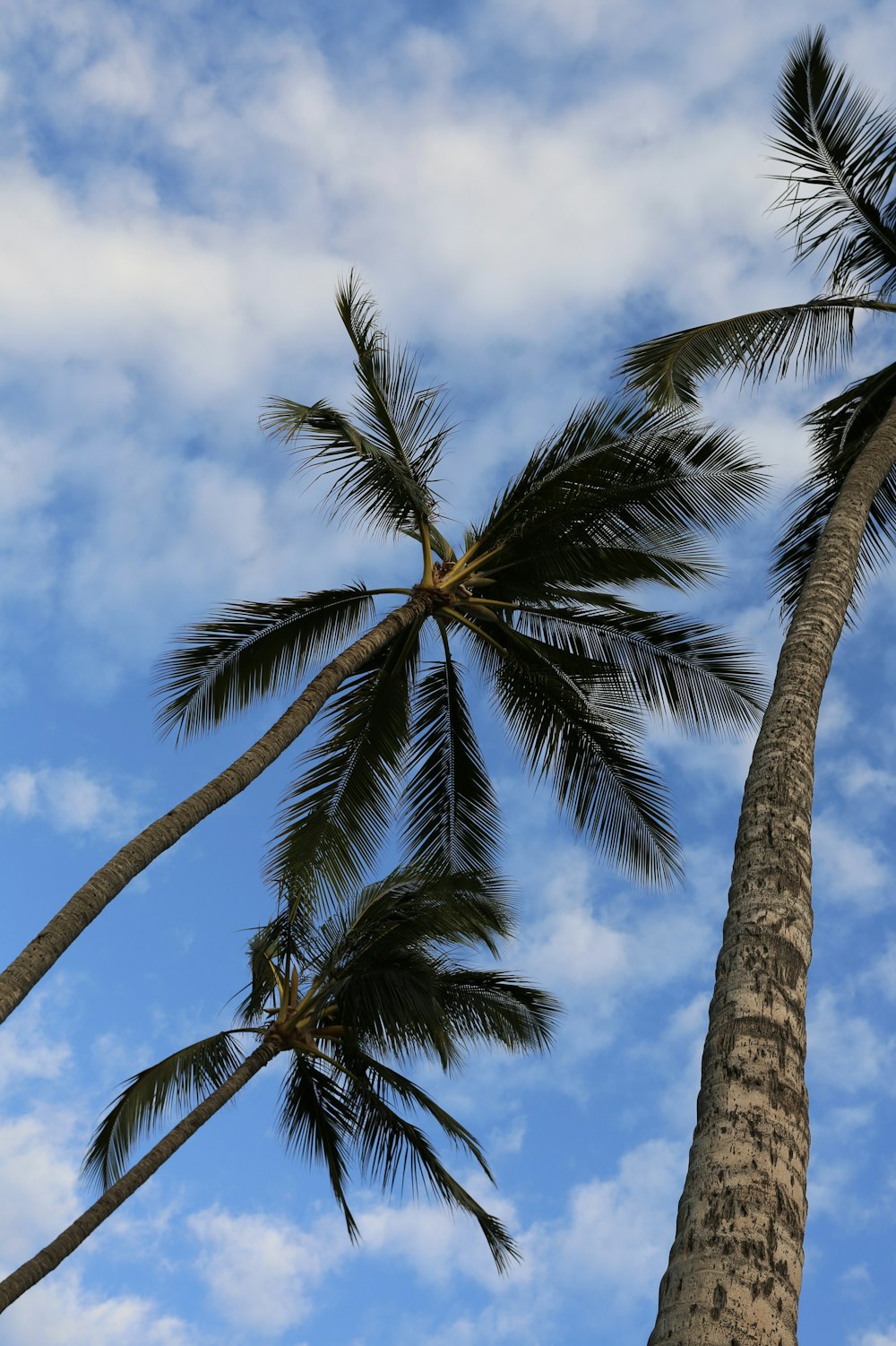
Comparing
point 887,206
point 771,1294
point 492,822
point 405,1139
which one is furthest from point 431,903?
point 771,1294

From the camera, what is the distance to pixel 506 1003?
12930mm

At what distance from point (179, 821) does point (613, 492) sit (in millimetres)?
4741

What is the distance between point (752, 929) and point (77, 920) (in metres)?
4.43

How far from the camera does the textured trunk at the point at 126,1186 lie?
9320mm

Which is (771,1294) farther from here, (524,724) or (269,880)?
(524,724)

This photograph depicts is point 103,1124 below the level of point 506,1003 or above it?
below

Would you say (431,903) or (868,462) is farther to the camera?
(431,903)

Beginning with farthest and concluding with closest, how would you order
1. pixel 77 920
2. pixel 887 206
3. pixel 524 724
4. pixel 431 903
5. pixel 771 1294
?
pixel 524 724, pixel 431 903, pixel 887 206, pixel 77 920, pixel 771 1294

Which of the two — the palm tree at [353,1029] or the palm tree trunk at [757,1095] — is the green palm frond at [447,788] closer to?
the palm tree at [353,1029]

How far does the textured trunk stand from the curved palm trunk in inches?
145

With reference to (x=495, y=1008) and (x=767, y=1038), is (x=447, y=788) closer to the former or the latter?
(x=495, y=1008)

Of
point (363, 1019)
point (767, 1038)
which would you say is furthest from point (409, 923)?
point (767, 1038)

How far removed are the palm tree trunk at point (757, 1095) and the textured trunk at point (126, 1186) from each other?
7266 mm

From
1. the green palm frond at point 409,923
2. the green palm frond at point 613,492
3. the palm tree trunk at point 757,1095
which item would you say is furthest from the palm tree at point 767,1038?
the green palm frond at point 409,923
